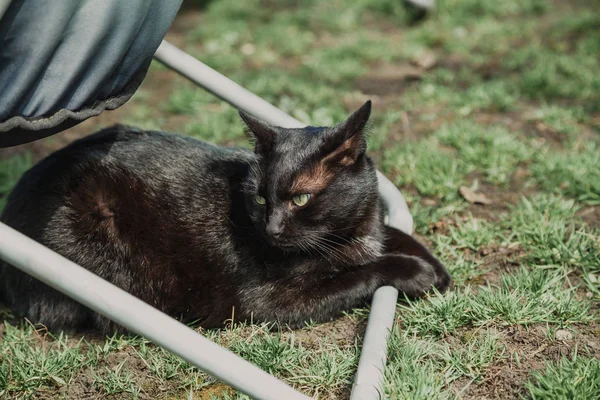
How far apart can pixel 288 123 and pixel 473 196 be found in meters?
1.11

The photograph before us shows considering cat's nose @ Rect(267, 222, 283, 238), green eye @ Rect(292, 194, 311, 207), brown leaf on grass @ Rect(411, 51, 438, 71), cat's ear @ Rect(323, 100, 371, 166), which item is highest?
cat's ear @ Rect(323, 100, 371, 166)

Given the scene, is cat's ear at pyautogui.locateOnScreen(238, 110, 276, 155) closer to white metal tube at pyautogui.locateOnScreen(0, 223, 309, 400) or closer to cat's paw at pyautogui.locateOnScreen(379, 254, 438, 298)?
cat's paw at pyautogui.locateOnScreen(379, 254, 438, 298)

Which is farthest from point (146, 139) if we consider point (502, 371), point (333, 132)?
point (502, 371)

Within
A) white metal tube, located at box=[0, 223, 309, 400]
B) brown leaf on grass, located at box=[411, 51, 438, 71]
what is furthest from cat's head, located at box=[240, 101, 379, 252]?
brown leaf on grass, located at box=[411, 51, 438, 71]

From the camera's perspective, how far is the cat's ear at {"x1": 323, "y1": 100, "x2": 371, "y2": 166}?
96.8 inches

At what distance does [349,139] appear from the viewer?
2559mm

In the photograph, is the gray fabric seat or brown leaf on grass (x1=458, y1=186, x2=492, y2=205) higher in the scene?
the gray fabric seat

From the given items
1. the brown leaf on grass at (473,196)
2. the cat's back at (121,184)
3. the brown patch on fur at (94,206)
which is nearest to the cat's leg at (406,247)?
the brown leaf on grass at (473,196)

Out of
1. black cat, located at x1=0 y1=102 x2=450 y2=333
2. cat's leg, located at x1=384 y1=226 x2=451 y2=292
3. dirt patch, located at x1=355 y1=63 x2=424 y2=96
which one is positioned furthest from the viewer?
dirt patch, located at x1=355 y1=63 x2=424 y2=96

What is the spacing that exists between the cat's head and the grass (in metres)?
0.41

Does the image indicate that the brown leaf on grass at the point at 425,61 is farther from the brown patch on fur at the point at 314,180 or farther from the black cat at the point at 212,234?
the brown patch on fur at the point at 314,180

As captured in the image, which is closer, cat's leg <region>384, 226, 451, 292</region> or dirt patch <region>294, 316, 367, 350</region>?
dirt patch <region>294, 316, 367, 350</region>

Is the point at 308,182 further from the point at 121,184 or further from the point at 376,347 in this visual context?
the point at 121,184

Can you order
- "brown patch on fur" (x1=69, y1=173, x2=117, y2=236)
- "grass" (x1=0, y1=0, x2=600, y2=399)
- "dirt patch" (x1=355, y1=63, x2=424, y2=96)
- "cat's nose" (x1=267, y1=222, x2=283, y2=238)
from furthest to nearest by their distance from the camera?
"dirt patch" (x1=355, y1=63, x2=424, y2=96), "brown patch on fur" (x1=69, y1=173, x2=117, y2=236), "cat's nose" (x1=267, y1=222, x2=283, y2=238), "grass" (x1=0, y1=0, x2=600, y2=399)
